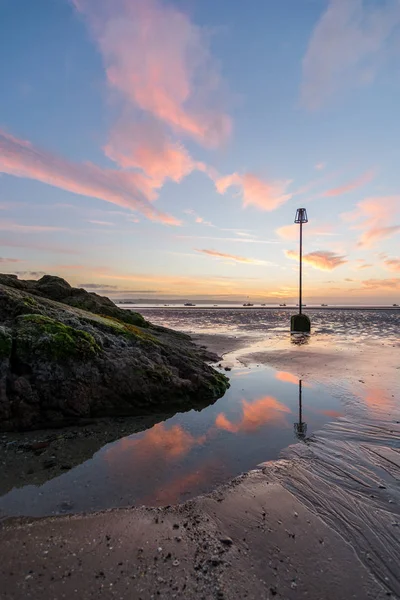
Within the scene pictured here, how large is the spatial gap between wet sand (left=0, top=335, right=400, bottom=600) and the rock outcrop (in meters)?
4.05

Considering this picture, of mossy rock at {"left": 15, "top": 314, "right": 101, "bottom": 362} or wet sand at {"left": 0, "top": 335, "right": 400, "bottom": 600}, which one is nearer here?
wet sand at {"left": 0, "top": 335, "right": 400, "bottom": 600}

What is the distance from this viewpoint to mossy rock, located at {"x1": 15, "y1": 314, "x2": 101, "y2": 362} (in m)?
8.82

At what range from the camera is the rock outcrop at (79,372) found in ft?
27.1

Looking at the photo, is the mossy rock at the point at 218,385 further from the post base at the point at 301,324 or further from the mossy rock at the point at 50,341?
the post base at the point at 301,324

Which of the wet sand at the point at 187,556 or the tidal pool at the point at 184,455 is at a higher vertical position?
the wet sand at the point at 187,556

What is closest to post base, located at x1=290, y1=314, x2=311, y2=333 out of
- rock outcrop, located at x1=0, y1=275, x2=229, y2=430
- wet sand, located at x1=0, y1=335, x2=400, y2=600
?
rock outcrop, located at x1=0, y1=275, x2=229, y2=430

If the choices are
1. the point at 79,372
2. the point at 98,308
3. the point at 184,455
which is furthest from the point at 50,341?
the point at 98,308

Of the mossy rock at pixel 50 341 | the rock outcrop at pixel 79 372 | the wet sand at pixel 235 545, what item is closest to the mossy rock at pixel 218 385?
the rock outcrop at pixel 79 372

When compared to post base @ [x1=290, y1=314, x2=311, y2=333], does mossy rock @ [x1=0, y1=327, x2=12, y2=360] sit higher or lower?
higher

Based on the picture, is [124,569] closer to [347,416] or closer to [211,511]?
[211,511]

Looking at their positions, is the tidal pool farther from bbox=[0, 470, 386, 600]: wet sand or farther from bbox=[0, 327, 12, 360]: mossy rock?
bbox=[0, 327, 12, 360]: mossy rock

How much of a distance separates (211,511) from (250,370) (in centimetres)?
1068

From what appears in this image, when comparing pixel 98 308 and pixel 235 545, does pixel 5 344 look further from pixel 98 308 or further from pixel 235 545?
pixel 98 308

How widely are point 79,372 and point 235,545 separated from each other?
250 inches
